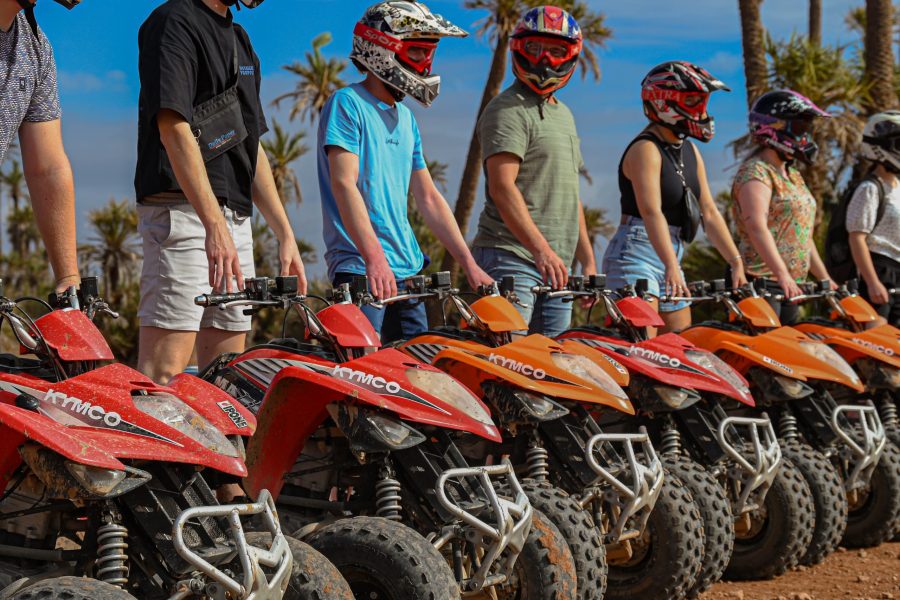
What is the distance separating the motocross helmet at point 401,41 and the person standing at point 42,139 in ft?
5.57

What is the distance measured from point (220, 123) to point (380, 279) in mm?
847

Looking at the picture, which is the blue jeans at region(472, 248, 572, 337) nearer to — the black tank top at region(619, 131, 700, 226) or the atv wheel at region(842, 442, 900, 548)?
the black tank top at region(619, 131, 700, 226)

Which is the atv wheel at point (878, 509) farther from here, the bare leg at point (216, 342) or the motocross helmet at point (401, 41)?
the bare leg at point (216, 342)

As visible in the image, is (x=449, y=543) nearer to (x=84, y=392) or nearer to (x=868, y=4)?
(x=84, y=392)

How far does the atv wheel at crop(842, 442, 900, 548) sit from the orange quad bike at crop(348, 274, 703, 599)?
2143 mm

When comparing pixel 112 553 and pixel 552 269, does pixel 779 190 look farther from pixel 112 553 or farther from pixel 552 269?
pixel 112 553

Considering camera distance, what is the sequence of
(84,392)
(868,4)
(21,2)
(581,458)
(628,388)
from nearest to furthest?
(84,392), (21,2), (581,458), (628,388), (868,4)

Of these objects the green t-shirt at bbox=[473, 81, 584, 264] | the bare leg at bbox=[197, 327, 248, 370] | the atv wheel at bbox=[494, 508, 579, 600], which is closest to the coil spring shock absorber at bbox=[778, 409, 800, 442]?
the green t-shirt at bbox=[473, 81, 584, 264]

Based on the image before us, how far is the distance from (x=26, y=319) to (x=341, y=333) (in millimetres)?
1211

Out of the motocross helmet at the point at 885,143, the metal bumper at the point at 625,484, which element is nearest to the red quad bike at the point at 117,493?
the metal bumper at the point at 625,484

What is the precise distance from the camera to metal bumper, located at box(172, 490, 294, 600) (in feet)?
10.2

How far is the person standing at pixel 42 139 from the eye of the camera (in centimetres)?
409

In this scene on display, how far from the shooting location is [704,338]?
6.51 meters

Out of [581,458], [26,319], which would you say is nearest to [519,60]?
[581,458]
